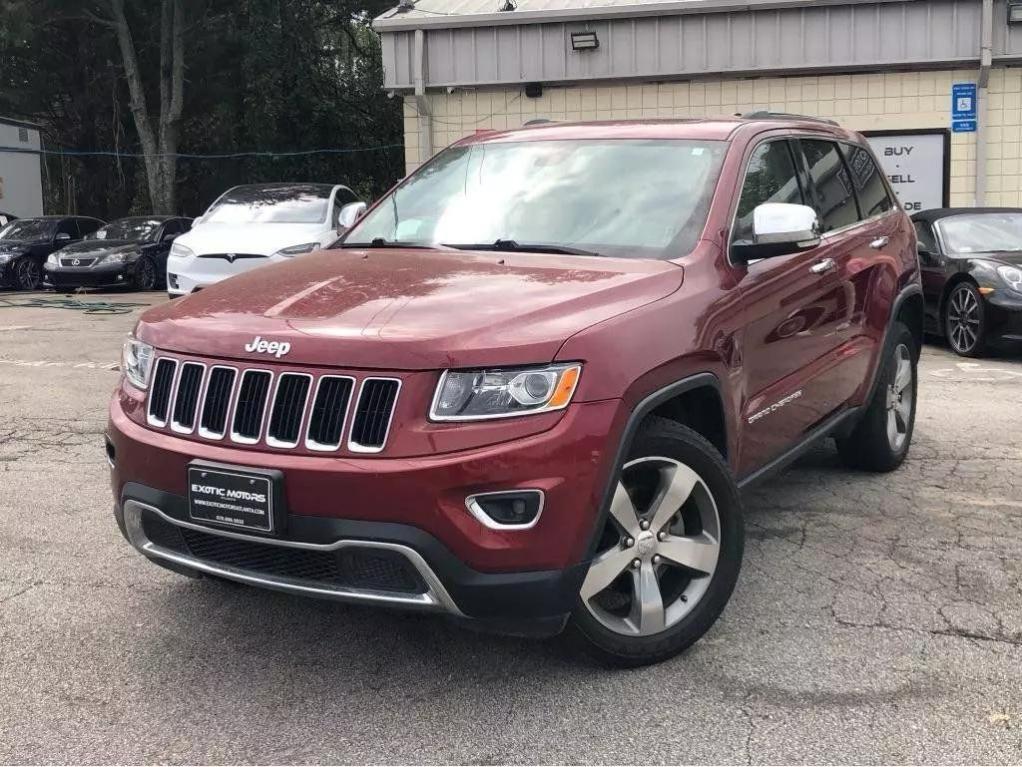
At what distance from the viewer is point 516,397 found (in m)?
2.92

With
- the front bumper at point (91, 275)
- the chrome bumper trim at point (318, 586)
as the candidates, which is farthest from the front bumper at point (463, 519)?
the front bumper at point (91, 275)

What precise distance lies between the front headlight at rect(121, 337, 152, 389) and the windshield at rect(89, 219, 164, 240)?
16.0 m

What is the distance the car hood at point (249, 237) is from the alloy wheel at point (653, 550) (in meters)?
8.72

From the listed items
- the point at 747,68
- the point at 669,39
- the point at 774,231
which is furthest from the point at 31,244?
the point at 774,231

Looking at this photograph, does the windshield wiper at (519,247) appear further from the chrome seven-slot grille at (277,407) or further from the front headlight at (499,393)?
the chrome seven-slot grille at (277,407)

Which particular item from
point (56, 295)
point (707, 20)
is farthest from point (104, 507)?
point (56, 295)

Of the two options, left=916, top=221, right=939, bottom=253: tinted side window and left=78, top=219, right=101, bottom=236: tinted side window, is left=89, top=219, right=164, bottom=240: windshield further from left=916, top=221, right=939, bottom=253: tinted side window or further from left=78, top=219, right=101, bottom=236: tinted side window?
left=916, top=221, right=939, bottom=253: tinted side window

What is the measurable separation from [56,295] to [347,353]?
1609 centimetres

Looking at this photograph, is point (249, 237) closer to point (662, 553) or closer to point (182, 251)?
point (182, 251)

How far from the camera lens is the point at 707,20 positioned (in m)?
14.7

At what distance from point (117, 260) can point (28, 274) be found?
2.56 meters

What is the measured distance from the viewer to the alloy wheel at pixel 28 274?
18.7m

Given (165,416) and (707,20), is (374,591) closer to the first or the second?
(165,416)

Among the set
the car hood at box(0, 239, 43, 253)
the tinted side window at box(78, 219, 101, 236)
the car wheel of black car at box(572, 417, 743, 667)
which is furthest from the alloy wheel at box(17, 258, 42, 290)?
the car wheel of black car at box(572, 417, 743, 667)
